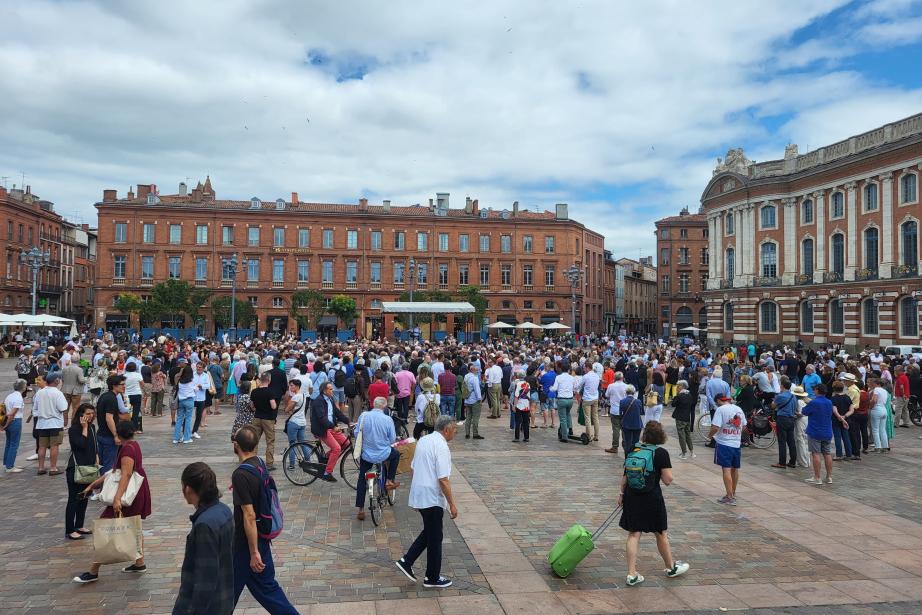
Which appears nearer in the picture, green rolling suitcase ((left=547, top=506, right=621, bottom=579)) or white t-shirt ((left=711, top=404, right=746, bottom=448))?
green rolling suitcase ((left=547, top=506, right=621, bottom=579))

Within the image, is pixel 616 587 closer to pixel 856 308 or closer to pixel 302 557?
pixel 302 557

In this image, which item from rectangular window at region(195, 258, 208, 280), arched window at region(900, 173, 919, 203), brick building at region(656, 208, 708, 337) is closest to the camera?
arched window at region(900, 173, 919, 203)

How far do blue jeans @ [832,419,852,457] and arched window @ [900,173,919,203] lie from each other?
3158 centimetres

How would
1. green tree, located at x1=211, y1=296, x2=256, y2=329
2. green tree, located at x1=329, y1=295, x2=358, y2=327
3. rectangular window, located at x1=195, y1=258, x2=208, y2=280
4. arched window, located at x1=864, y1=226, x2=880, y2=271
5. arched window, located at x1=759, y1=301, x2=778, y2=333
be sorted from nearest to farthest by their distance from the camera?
arched window, located at x1=864, y1=226, x2=880, y2=271, arched window, located at x1=759, y1=301, x2=778, y2=333, green tree, located at x1=329, y1=295, x2=358, y2=327, green tree, located at x1=211, y1=296, x2=256, y2=329, rectangular window, located at x1=195, y1=258, x2=208, y2=280

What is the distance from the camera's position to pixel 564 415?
14.4 meters

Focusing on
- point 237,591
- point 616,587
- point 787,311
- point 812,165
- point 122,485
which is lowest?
point 616,587

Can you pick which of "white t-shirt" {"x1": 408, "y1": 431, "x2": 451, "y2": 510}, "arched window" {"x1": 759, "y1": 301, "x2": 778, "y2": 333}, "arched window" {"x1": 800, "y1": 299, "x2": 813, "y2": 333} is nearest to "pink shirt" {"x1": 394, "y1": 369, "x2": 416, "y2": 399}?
"white t-shirt" {"x1": 408, "y1": 431, "x2": 451, "y2": 510}

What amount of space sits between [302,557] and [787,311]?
4733 centimetres

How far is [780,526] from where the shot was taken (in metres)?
8.52

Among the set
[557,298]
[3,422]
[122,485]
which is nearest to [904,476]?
[122,485]

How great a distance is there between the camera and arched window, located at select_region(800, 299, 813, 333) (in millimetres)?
45406

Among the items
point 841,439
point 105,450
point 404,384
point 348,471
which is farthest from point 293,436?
point 841,439

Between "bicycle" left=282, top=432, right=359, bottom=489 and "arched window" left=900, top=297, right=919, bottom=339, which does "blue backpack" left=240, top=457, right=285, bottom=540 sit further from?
"arched window" left=900, top=297, right=919, bottom=339

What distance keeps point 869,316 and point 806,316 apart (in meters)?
5.67
